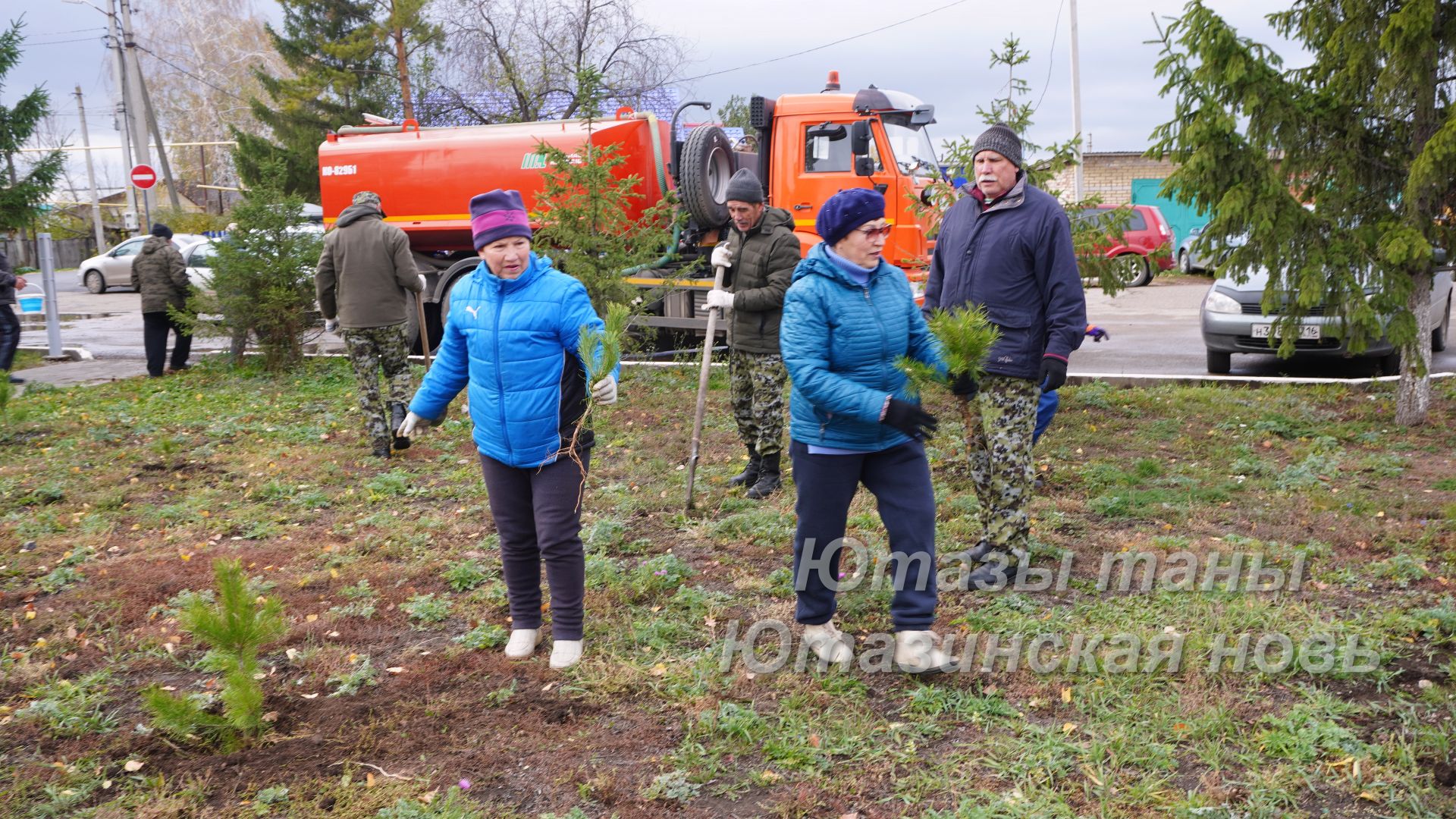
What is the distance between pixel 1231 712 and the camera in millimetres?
3529

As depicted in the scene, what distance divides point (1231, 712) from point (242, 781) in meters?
3.18

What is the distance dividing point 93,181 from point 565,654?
48428 mm

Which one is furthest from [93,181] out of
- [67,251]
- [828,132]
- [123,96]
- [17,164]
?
[828,132]

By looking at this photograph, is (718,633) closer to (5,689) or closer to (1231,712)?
(1231,712)

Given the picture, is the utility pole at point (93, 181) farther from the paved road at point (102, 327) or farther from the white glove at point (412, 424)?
the white glove at point (412, 424)

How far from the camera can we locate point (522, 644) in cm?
429

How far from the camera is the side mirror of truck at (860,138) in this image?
1079 centimetres

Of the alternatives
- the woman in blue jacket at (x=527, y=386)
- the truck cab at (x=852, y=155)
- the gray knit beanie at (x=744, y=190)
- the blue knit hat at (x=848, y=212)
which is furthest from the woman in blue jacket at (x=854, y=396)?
the truck cab at (x=852, y=155)

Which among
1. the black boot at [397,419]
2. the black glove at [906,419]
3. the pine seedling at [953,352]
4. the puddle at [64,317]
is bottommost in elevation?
the black boot at [397,419]

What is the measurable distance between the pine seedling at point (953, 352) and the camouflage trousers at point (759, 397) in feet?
7.68

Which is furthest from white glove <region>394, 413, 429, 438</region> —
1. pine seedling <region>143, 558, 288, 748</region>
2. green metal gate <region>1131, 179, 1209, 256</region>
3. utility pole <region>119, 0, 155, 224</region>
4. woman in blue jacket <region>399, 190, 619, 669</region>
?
green metal gate <region>1131, 179, 1209, 256</region>

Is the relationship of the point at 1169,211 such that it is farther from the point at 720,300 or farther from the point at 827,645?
the point at 827,645

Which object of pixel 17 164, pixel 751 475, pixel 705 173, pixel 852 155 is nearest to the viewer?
pixel 751 475

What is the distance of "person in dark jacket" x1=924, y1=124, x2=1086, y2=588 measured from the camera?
4.57 metres
